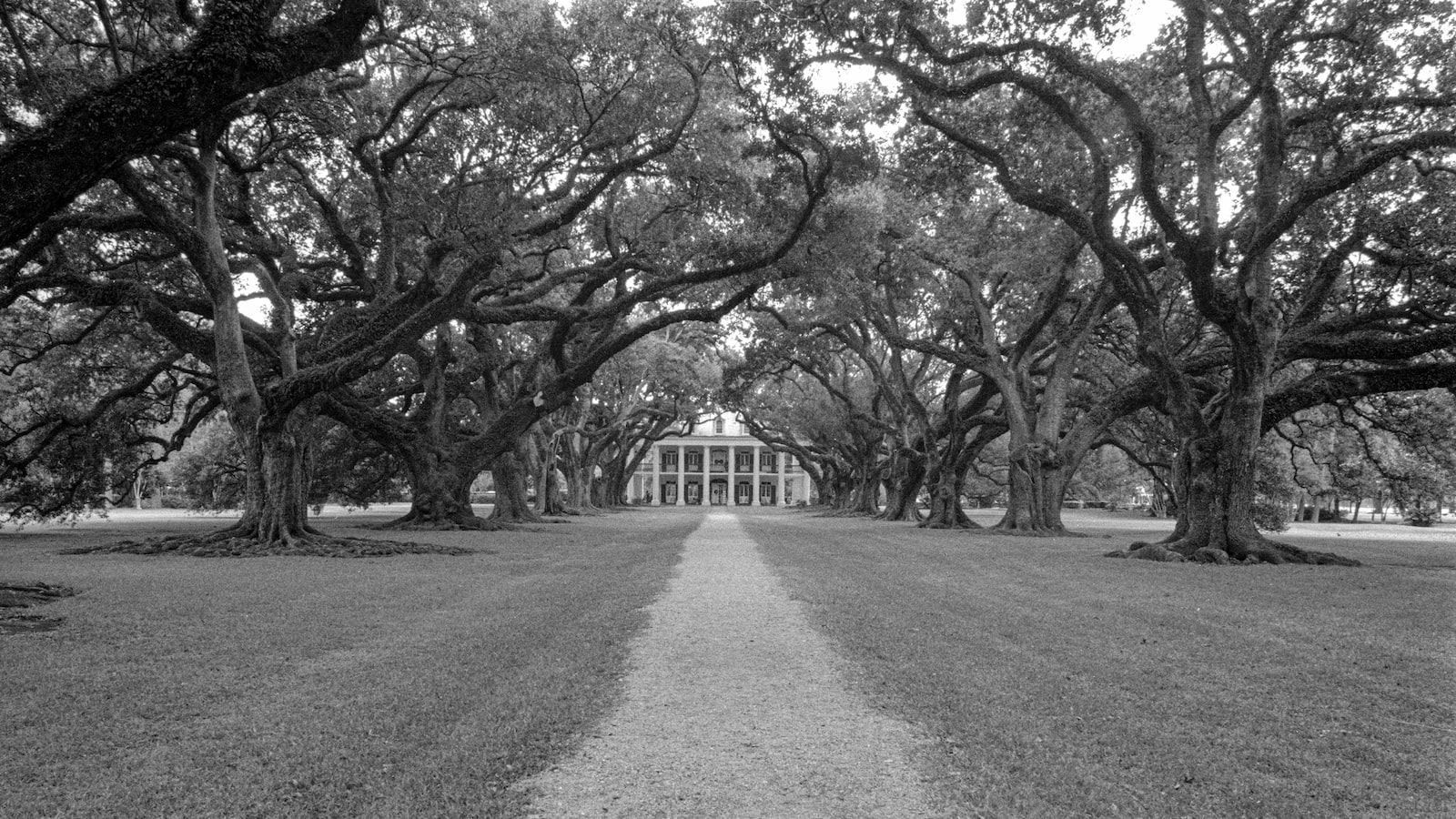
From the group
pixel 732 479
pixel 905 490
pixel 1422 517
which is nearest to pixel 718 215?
pixel 905 490

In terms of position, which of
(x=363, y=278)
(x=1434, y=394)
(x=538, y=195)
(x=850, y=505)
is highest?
(x=538, y=195)

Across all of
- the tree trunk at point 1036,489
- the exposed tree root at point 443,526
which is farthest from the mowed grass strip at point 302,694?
the tree trunk at point 1036,489

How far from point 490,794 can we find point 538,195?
1490cm

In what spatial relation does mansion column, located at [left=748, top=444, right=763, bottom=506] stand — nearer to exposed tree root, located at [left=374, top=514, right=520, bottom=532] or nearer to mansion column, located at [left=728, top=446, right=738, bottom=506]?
mansion column, located at [left=728, top=446, right=738, bottom=506]

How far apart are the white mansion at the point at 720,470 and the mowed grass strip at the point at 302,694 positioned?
264ft

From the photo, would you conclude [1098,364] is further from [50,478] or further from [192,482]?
[192,482]

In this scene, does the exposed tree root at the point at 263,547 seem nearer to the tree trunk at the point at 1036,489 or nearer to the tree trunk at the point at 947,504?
the tree trunk at the point at 1036,489

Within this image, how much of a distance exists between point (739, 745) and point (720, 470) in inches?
3502

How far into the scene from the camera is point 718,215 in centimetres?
1723

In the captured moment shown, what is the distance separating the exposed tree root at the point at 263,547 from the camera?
1425 centimetres

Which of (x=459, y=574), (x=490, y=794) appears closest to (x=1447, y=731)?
(x=490, y=794)

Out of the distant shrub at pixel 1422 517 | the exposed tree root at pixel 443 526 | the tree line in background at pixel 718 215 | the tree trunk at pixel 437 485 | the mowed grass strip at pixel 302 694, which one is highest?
the tree line in background at pixel 718 215

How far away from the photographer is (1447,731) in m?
4.48

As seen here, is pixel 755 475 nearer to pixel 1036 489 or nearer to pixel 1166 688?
pixel 1036 489
